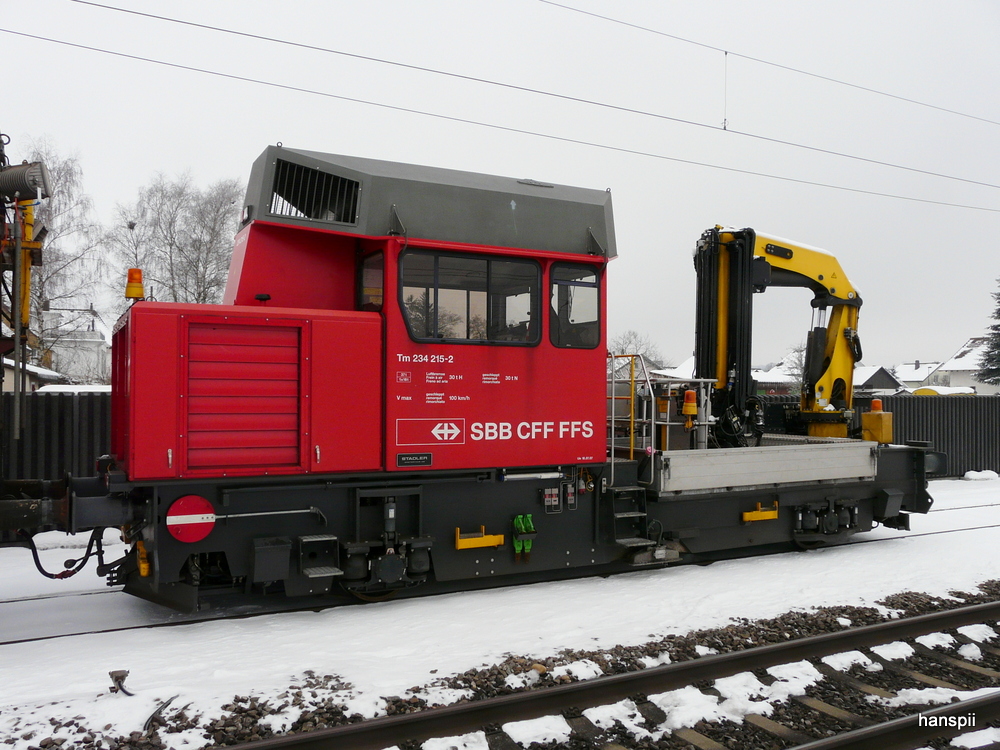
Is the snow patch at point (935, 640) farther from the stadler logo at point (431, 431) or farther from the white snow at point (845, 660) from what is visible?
the stadler logo at point (431, 431)

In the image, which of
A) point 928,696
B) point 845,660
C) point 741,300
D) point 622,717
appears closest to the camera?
point 622,717

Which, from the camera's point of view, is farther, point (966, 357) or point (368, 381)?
point (966, 357)

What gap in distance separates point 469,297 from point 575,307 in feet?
3.77

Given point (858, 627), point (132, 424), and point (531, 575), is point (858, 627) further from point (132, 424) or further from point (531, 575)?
point (132, 424)

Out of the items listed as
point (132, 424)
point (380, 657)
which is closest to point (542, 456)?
→ point (380, 657)

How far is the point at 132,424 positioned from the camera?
216 inches

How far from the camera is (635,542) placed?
7.38 metres

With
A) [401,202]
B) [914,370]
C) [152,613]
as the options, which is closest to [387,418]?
[401,202]

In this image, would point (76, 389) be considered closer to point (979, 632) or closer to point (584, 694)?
point (584, 694)

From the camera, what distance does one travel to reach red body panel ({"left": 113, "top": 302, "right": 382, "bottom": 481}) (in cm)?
559

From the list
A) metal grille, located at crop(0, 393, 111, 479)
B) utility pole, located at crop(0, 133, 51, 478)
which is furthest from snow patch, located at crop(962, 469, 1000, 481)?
utility pole, located at crop(0, 133, 51, 478)

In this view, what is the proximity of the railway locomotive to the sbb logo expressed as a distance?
2cm

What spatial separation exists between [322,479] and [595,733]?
3.13m

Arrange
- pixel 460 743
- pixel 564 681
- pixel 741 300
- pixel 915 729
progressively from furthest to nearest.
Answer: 1. pixel 741 300
2. pixel 564 681
3. pixel 915 729
4. pixel 460 743
